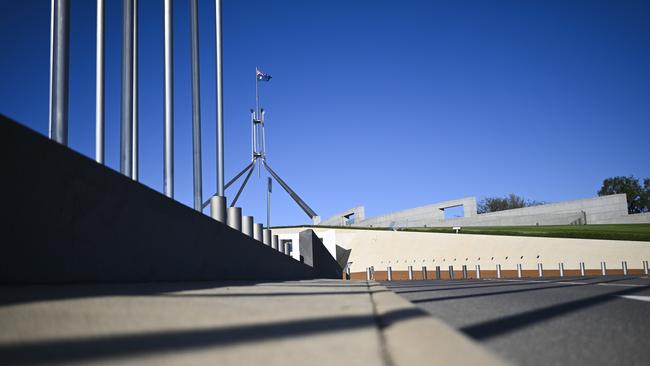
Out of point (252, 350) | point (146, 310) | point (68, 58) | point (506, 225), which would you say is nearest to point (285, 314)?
point (146, 310)

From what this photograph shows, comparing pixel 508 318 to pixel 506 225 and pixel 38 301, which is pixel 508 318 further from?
pixel 506 225

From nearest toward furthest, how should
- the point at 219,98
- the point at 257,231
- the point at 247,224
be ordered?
the point at 247,224
the point at 219,98
the point at 257,231

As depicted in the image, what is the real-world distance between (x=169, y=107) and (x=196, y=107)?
0.77 m

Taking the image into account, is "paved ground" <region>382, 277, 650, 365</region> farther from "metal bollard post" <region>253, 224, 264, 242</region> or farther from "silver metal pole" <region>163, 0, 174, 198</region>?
"metal bollard post" <region>253, 224, 264, 242</region>

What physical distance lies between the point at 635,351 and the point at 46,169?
332cm

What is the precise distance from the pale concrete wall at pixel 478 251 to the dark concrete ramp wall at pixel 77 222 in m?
31.8

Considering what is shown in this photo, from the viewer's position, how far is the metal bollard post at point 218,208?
883 cm

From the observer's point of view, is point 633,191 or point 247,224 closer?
point 247,224

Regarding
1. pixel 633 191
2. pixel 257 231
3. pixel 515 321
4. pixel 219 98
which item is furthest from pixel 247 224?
pixel 633 191

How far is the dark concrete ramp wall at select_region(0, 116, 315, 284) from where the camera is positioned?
3.19 metres

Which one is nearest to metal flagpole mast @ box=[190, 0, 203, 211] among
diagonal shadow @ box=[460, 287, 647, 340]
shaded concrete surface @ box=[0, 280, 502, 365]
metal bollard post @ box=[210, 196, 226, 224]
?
metal bollard post @ box=[210, 196, 226, 224]

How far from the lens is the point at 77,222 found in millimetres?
3758

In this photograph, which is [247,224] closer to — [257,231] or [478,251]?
[257,231]

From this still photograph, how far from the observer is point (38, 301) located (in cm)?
252
